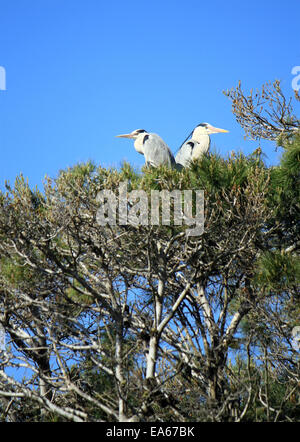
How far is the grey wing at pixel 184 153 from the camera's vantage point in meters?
12.1

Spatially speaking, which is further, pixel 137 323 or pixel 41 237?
pixel 137 323

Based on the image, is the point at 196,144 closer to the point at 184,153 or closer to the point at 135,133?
the point at 184,153

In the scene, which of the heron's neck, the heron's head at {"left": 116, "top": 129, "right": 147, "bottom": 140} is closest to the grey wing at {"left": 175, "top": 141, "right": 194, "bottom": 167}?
the heron's neck

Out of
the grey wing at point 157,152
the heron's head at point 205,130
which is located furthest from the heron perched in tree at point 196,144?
the grey wing at point 157,152

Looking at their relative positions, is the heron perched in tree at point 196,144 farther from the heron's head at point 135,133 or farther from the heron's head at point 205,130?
the heron's head at point 135,133

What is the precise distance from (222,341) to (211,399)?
139cm

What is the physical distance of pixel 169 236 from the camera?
9.30 metres

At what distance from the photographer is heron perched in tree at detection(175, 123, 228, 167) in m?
12.1

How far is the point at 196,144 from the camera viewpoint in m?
12.3

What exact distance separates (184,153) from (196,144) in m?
0.30

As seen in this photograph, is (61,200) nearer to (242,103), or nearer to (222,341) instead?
(222,341)

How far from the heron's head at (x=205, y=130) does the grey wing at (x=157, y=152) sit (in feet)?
3.53
